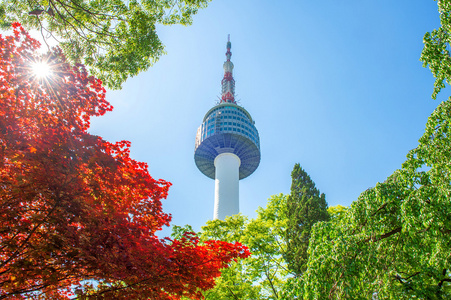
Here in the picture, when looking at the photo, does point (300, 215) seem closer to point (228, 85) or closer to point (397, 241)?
point (397, 241)

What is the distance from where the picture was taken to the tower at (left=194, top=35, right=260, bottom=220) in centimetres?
5466

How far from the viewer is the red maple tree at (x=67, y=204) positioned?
604 cm

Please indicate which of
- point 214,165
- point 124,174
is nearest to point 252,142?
point 214,165

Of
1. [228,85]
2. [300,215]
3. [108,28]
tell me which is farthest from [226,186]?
[108,28]

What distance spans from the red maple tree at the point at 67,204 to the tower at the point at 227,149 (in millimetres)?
45048

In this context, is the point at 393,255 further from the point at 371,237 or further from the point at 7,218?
the point at 7,218

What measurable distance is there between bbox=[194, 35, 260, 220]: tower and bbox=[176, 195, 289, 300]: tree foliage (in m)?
32.7

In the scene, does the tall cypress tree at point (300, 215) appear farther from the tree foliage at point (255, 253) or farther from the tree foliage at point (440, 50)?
the tree foliage at point (440, 50)

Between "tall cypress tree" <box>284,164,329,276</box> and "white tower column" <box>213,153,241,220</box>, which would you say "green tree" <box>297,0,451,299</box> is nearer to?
"tall cypress tree" <box>284,164,329,276</box>

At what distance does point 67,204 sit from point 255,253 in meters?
12.3

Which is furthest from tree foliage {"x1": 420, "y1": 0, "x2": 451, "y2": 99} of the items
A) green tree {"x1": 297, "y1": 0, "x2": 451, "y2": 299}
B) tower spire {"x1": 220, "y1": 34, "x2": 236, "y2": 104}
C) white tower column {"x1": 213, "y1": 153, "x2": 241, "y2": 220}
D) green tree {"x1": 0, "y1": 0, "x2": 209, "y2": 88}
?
tower spire {"x1": 220, "y1": 34, "x2": 236, "y2": 104}

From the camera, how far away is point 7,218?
244 inches

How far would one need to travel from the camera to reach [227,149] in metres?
58.3

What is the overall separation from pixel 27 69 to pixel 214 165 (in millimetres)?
56009
